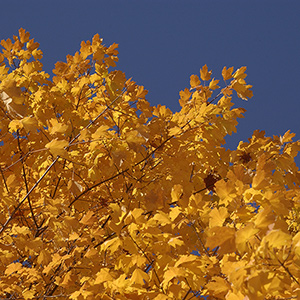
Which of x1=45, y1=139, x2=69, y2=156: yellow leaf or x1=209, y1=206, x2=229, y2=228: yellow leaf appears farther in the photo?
x1=45, y1=139, x2=69, y2=156: yellow leaf

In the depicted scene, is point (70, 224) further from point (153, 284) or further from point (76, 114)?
point (76, 114)

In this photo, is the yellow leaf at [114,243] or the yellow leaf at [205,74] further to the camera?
the yellow leaf at [205,74]

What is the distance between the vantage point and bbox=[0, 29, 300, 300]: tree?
1771 millimetres

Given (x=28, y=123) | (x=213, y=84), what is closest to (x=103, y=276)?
(x=28, y=123)

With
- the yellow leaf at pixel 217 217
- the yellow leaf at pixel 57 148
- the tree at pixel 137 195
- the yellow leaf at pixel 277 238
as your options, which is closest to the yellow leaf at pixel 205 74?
the tree at pixel 137 195

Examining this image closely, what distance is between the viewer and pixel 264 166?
2229 mm

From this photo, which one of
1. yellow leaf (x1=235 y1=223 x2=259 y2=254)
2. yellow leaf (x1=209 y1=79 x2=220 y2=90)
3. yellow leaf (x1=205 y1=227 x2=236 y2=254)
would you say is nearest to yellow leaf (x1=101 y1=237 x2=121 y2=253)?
yellow leaf (x1=205 y1=227 x2=236 y2=254)

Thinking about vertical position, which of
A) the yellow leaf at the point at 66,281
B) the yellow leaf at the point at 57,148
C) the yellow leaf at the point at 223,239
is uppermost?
the yellow leaf at the point at 57,148

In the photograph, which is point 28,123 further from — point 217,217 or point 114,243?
point 217,217

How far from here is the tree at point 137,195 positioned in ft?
5.81

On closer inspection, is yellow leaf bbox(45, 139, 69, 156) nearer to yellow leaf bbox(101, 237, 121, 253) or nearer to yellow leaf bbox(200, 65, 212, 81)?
yellow leaf bbox(101, 237, 121, 253)

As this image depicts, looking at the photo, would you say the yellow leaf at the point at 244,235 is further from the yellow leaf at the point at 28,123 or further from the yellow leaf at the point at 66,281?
the yellow leaf at the point at 66,281

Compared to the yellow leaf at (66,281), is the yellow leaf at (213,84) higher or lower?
higher

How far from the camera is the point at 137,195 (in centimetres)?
328
